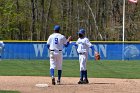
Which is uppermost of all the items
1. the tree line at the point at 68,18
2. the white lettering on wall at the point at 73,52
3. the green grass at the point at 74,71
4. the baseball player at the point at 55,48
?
the tree line at the point at 68,18

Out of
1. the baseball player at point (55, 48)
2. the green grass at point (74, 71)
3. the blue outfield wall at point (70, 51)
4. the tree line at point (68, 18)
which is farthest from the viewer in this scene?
the tree line at point (68, 18)

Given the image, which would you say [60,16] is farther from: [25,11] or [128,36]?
[128,36]

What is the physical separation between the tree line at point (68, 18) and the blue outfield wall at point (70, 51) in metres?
31.3

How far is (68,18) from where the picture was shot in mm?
75188

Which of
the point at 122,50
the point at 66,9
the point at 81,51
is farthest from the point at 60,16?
the point at 81,51

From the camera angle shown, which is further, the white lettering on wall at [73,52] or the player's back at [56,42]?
the white lettering on wall at [73,52]

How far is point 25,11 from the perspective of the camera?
70.8 metres

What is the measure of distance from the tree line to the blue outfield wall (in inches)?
1233

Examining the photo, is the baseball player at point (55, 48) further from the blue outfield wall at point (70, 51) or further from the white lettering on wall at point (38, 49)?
the white lettering on wall at point (38, 49)

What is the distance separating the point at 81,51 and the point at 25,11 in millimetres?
57007

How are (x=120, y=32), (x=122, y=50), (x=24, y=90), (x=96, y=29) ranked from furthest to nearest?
(x=96, y=29)
(x=120, y=32)
(x=122, y=50)
(x=24, y=90)

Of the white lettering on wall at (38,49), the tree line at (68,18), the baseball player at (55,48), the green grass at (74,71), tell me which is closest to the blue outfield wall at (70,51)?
the white lettering on wall at (38,49)

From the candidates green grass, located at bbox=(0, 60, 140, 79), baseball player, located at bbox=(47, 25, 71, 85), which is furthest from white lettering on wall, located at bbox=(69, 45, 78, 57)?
baseball player, located at bbox=(47, 25, 71, 85)

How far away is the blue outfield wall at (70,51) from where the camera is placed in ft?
115
